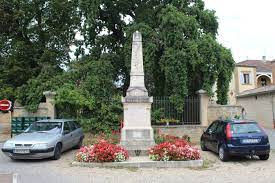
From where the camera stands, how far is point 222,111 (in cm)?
1827

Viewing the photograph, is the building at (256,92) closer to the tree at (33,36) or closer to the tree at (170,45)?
the tree at (170,45)

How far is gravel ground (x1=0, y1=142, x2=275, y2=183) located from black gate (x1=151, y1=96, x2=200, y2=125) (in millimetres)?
7271

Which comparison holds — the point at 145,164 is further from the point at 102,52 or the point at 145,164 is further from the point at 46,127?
the point at 102,52

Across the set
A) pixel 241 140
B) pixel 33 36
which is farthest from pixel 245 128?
pixel 33 36

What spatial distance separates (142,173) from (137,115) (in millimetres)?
4381

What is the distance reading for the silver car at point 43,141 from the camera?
10.7m

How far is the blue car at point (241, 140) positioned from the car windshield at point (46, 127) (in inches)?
251

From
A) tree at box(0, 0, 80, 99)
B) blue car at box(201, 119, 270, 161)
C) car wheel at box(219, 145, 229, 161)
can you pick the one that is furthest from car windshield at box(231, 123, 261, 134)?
tree at box(0, 0, 80, 99)

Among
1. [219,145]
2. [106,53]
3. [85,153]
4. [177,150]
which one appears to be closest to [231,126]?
[219,145]

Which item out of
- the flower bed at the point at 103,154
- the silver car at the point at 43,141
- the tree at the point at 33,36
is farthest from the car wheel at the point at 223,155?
the tree at the point at 33,36

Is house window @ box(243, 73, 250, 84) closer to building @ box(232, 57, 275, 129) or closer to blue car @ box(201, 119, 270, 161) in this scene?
building @ box(232, 57, 275, 129)

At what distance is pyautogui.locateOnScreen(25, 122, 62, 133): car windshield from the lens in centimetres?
1245

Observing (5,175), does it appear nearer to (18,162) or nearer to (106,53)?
(18,162)

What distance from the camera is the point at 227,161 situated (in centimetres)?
1118
